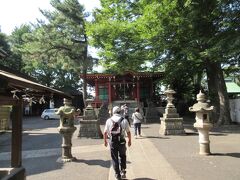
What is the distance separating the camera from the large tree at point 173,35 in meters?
23.3

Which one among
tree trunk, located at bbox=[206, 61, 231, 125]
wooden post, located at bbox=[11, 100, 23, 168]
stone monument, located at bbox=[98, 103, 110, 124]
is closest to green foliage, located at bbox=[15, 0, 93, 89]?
stone monument, located at bbox=[98, 103, 110, 124]

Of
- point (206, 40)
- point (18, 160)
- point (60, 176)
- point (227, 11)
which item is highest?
point (227, 11)

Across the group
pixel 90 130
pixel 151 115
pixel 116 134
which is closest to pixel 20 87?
pixel 116 134

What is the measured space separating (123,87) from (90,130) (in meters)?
20.0

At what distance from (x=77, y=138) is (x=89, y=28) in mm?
8978

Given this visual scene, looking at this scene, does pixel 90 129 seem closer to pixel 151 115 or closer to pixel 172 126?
pixel 172 126

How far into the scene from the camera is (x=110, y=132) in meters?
9.97

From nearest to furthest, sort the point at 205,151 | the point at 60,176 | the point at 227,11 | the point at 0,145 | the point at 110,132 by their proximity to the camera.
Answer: the point at 110,132 → the point at 60,176 → the point at 205,151 → the point at 0,145 → the point at 227,11

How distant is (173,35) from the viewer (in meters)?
24.9

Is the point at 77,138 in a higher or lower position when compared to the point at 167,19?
lower

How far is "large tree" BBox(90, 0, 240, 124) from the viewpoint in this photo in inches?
918

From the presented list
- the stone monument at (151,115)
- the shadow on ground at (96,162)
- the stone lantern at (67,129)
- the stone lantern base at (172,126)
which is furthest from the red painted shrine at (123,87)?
the shadow on ground at (96,162)

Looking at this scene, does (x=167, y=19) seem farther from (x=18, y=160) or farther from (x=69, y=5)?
(x=69, y=5)

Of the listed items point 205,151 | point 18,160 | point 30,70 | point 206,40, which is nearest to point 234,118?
point 206,40
